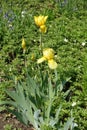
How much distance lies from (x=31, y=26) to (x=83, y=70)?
1.42 metres

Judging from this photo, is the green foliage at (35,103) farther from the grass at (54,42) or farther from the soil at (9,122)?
the grass at (54,42)

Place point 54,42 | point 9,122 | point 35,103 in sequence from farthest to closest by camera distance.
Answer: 1. point 54,42
2. point 9,122
3. point 35,103

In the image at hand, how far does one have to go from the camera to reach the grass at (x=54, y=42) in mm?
3643

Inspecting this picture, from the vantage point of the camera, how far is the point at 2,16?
5066mm

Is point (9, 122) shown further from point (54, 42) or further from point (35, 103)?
point (54, 42)

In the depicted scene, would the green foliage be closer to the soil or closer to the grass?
the soil

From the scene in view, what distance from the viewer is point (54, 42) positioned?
4488 millimetres

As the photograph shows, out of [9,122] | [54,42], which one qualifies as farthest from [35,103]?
[54,42]

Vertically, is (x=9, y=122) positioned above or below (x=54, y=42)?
below

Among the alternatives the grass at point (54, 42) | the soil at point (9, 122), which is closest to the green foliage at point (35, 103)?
the soil at point (9, 122)

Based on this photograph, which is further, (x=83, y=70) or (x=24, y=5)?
(x=24, y=5)

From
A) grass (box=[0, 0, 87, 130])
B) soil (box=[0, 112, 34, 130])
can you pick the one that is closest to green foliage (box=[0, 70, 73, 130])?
soil (box=[0, 112, 34, 130])

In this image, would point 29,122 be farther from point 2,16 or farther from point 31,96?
point 2,16

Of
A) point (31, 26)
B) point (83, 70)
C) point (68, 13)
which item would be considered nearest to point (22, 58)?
point (31, 26)
